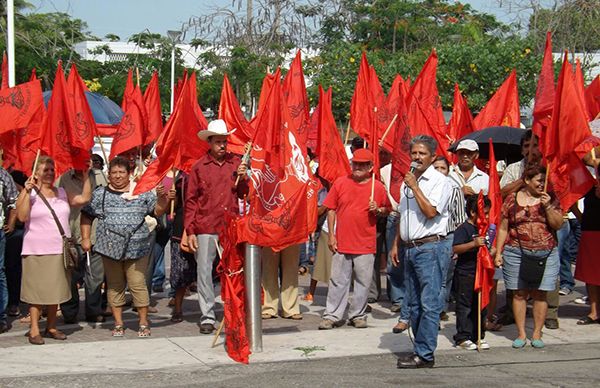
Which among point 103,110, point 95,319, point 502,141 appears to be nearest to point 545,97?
point 502,141

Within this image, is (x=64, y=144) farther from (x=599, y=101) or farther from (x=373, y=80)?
(x=599, y=101)

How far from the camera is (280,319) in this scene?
→ 35.3 feet

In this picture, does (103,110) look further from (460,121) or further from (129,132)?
(460,121)

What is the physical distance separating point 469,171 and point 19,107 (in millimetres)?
4807

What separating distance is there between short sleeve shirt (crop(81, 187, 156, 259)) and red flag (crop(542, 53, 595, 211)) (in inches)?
153

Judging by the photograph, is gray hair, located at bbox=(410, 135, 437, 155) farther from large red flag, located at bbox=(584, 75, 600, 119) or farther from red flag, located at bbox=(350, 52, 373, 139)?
red flag, located at bbox=(350, 52, 373, 139)

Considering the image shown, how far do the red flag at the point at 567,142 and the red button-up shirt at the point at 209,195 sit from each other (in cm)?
303

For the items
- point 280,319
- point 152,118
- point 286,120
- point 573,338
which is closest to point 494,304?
point 573,338

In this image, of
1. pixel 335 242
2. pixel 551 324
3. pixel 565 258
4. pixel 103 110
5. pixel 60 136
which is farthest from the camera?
pixel 103 110

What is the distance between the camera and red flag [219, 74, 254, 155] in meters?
12.8

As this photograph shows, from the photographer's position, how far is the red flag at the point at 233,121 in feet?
42.0

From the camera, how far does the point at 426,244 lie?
27.1 feet

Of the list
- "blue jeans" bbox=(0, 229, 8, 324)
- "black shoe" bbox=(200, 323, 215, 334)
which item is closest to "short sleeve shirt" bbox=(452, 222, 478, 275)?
"black shoe" bbox=(200, 323, 215, 334)

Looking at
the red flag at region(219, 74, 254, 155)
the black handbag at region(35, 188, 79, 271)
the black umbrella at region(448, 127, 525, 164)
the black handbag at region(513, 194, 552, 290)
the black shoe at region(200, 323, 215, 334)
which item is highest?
the red flag at region(219, 74, 254, 155)
